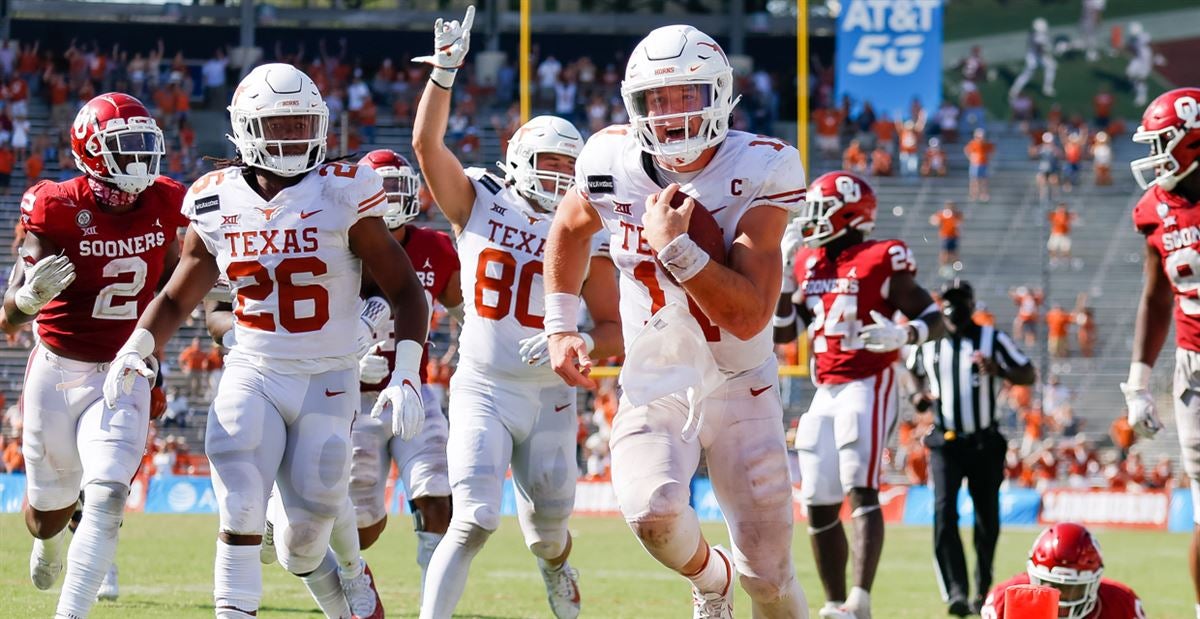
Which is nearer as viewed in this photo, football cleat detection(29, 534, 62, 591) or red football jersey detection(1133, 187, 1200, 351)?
red football jersey detection(1133, 187, 1200, 351)

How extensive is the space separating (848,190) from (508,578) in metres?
3.53

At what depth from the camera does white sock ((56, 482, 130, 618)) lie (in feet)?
18.8

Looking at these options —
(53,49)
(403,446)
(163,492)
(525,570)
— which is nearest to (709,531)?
(525,570)

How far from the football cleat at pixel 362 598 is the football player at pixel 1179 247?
10.4 feet

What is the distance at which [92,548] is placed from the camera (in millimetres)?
5852

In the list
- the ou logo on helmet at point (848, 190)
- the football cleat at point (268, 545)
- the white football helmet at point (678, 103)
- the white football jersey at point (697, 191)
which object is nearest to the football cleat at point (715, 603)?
the white football jersey at point (697, 191)

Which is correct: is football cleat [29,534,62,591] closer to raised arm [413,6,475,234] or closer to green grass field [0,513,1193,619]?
green grass field [0,513,1193,619]

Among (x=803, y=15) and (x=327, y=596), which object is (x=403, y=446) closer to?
(x=327, y=596)

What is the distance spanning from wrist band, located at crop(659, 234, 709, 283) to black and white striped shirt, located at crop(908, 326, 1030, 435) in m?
5.05

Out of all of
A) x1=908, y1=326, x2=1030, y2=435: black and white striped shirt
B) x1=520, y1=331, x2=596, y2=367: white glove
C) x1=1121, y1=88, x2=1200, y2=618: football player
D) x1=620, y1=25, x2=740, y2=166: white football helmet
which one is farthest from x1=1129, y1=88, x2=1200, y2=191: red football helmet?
x1=908, y1=326, x2=1030, y2=435: black and white striped shirt

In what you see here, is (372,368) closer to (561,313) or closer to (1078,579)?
(561,313)

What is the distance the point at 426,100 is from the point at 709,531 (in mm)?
9690

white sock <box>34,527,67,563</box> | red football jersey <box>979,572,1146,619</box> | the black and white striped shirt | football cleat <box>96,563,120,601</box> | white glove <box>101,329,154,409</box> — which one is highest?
white glove <box>101,329,154,409</box>

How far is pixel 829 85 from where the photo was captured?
102ft
